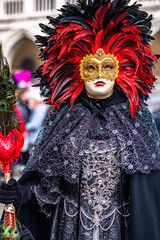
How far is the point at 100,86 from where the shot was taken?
2875mm

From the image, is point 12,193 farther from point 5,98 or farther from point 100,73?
point 100,73

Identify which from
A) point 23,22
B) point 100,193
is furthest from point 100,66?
point 23,22

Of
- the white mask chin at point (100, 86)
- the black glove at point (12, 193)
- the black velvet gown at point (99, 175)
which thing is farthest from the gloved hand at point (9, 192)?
the white mask chin at point (100, 86)

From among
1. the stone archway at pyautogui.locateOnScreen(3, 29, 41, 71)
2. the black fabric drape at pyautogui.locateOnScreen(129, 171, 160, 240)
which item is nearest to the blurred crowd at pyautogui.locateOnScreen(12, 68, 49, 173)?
the black fabric drape at pyautogui.locateOnScreen(129, 171, 160, 240)

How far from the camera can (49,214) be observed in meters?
2.97

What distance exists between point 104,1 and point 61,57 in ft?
1.68

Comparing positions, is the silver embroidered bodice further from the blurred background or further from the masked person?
the blurred background

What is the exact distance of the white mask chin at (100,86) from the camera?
288cm

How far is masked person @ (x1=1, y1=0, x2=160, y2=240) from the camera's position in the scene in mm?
2760

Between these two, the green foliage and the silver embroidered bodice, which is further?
the silver embroidered bodice

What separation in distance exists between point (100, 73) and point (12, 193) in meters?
1.02

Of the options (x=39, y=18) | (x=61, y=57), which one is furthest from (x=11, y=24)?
(x=61, y=57)

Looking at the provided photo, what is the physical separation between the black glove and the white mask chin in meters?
0.83

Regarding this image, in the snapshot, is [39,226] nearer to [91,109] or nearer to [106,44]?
[91,109]
